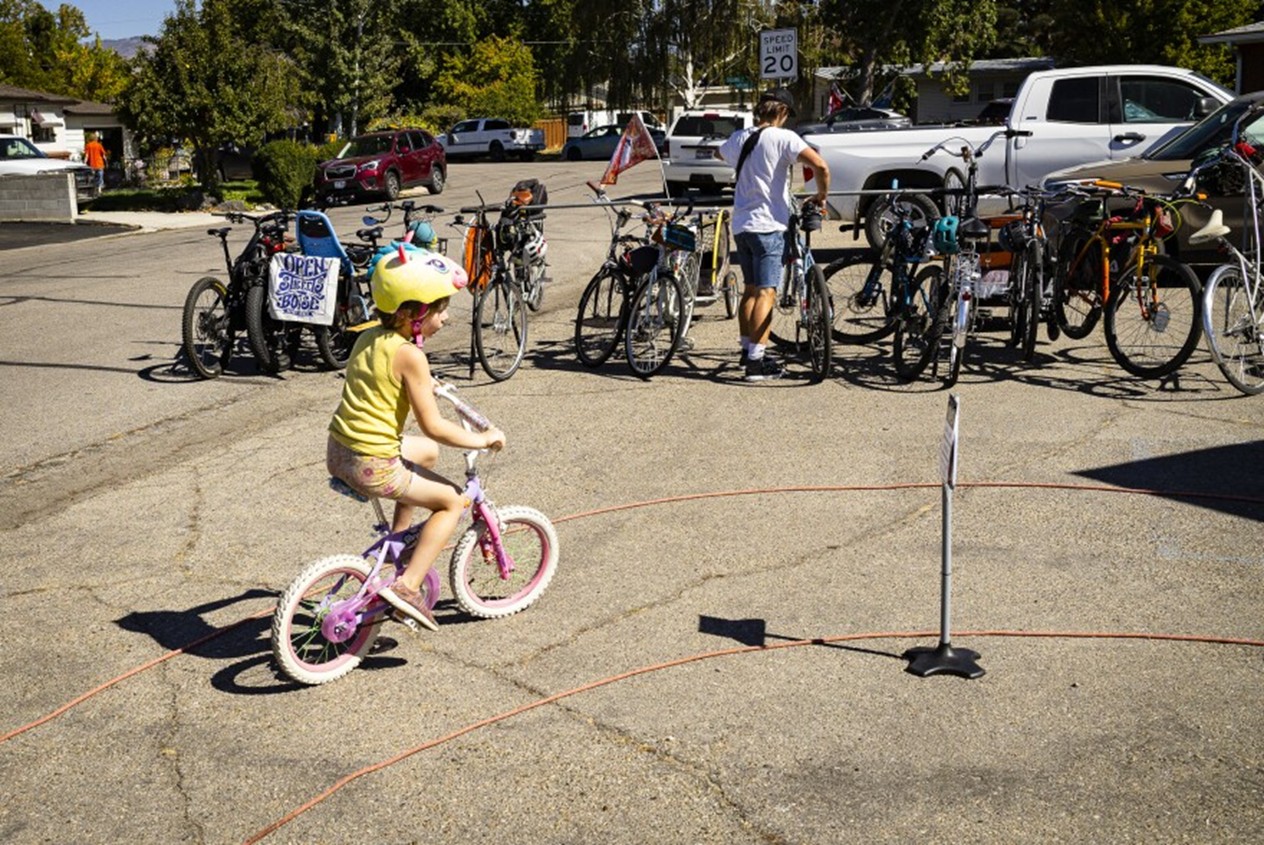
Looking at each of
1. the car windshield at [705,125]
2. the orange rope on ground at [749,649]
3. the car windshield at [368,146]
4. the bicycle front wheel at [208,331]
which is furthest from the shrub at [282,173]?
the orange rope on ground at [749,649]

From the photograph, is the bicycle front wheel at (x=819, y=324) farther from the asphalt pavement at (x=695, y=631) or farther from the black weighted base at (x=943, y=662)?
the black weighted base at (x=943, y=662)

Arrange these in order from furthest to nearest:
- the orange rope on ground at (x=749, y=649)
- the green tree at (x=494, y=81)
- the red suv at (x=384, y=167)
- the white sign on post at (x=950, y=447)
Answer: the green tree at (x=494, y=81) → the red suv at (x=384, y=167) → the white sign on post at (x=950, y=447) → the orange rope on ground at (x=749, y=649)

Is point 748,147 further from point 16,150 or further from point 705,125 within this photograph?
point 16,150

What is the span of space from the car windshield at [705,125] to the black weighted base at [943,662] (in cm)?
2504

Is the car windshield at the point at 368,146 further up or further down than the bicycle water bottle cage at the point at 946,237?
further up

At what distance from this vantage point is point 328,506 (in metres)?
7.62

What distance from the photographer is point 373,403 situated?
534cm

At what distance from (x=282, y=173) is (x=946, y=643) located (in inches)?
1156

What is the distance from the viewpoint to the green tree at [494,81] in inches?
2432

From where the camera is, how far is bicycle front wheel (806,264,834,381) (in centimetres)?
987

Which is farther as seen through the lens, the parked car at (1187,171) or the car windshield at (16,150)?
the car windshield at (16,150)

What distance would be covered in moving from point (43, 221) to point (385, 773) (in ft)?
88.4

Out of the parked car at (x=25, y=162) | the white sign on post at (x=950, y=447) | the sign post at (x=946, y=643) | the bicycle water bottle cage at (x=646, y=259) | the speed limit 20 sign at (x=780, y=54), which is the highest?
the speed limit 20 sign at (x=780, y=54)

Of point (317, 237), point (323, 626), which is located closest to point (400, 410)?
point (323, 626)
